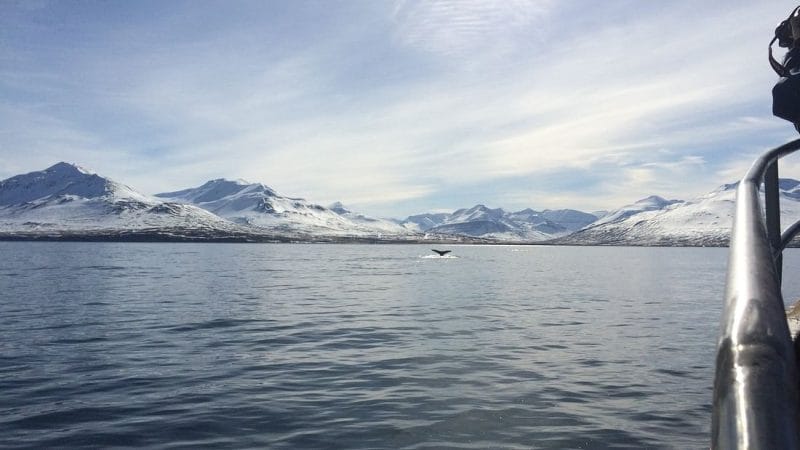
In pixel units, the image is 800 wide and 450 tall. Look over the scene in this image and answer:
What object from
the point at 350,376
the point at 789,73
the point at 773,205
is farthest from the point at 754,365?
the point at 350,376

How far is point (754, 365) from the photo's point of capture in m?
2.64

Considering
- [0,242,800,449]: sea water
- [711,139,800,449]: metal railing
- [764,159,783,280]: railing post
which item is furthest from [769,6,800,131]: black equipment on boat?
[0,242,800,449]: sea water

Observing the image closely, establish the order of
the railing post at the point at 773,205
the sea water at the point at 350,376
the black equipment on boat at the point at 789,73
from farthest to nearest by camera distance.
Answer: the sea water at the point at 350,376 → the black equipment on boat at the point at 789,73 → the railing post at the point at 773,205

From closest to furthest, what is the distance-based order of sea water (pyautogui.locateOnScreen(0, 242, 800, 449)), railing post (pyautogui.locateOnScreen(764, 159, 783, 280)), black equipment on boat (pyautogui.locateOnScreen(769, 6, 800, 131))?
railing post (pyautogui.locateOnScreen(764, 159, 783, 280)) < black equipment on boat (pyautogui.locateOnScreen(769, 6, 800, 131)) < sea water (pyautogui.locateOnScreen(0, 242, 800, 449))

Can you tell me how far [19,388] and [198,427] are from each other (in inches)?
304

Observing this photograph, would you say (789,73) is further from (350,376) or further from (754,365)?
(350,376)

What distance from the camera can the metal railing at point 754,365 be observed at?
2408 millimetres

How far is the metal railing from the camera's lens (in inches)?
94.8

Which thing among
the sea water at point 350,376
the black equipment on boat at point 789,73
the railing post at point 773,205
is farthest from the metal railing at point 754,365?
the sea water at point 350,376

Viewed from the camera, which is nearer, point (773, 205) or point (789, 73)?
point (773, 205)

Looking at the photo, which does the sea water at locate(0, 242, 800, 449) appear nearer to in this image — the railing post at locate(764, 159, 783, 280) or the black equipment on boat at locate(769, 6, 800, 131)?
the railing post at locate(764, 159, 783, 280)

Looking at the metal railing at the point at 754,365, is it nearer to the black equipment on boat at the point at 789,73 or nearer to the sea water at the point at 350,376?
the black equipment on boat at the point at 789,73

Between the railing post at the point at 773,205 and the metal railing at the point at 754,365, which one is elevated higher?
the railing post at the point at 773,205

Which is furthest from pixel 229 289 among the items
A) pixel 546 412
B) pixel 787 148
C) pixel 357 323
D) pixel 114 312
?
pixel 787 148
